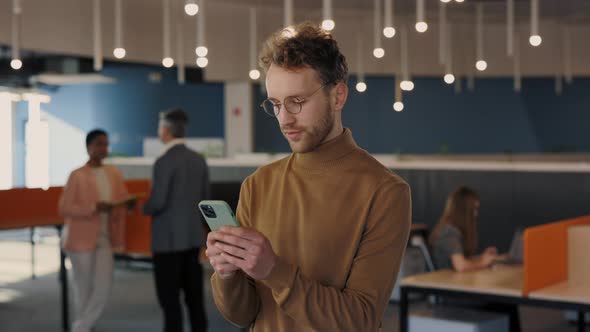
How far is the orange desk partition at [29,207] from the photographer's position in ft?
20.8

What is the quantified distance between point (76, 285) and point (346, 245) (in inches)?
170

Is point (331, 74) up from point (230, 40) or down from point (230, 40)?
down

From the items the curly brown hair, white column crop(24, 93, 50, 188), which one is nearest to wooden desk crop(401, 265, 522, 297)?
the curly brown hair

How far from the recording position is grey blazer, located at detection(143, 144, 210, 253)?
5000 mm

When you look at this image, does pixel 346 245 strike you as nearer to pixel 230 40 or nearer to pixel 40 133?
pixel 230 40

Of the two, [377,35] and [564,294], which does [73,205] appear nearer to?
[377,35]

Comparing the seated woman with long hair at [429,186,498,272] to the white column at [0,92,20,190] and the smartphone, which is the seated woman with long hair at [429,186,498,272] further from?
the white column at [0,92,20,190]

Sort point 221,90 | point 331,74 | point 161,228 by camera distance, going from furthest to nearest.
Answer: point 221,90 → point 161,228 → point 331,74

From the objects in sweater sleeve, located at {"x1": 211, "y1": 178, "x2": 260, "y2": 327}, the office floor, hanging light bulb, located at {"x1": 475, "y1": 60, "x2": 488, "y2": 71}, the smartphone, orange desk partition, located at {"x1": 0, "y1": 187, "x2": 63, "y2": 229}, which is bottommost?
the office floor

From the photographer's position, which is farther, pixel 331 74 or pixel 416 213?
pixel 416 213

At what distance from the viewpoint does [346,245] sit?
1467 millimetres

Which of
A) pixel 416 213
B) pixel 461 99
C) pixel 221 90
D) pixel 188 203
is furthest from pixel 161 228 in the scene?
pixel 461 99

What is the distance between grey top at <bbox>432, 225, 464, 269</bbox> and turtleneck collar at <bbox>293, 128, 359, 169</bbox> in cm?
364

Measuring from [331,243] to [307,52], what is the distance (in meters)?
0.35
